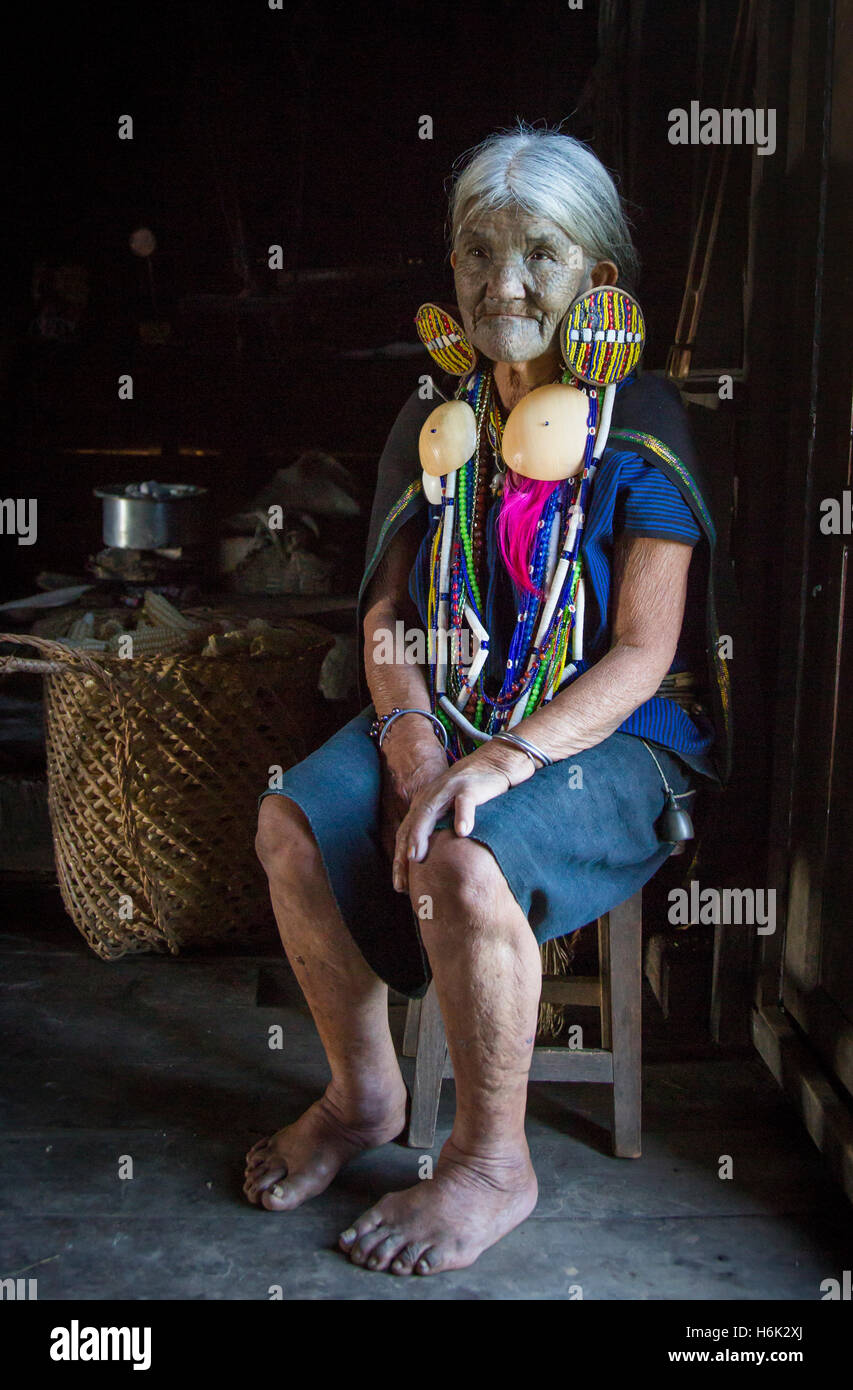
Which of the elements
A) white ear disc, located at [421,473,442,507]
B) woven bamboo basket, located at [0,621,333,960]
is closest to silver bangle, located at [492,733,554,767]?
white ear disc, located at [421,473,442,507]

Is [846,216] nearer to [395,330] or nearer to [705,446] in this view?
[705,446]

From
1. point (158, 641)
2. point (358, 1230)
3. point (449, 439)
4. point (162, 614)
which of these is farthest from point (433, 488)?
point (358, 1230)

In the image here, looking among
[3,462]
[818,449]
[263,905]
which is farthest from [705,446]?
[3,462]

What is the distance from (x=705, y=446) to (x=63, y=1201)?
178cm

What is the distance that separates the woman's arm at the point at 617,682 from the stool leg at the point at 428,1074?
12.1 inches

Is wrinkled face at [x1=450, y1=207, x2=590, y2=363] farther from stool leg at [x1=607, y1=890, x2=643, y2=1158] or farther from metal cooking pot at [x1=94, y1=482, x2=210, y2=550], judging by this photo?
metal cooking pot at [x1=94, y1=482, x2=210, y2=550]

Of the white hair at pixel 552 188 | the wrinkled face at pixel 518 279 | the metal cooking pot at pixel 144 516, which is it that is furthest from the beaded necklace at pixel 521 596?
the metal cooking pot at pixel 144 516

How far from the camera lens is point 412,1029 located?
228 cm

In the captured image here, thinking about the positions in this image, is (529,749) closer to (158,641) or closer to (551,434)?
(551,434)

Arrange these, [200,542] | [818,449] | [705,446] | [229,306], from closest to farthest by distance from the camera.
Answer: [818,449] < [705,446] < [200,542] < [229,306]

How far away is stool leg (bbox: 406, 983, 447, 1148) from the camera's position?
1.94m

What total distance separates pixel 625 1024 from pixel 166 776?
119 centimetres

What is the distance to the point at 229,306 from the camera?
165 inches

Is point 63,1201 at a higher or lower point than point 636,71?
lower
